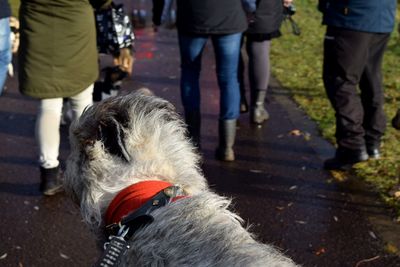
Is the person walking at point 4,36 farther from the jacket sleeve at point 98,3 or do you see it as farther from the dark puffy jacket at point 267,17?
the dark puffy jacket at point 267,17

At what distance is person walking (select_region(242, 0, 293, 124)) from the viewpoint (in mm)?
5566

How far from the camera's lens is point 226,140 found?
17.1ft

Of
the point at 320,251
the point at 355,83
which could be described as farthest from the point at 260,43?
the point at 320,251

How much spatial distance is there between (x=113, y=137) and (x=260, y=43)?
3493mm

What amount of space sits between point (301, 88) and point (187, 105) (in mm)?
2488

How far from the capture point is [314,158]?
5.30m

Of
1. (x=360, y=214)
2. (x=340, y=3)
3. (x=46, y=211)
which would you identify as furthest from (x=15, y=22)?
(x=360, y=214)

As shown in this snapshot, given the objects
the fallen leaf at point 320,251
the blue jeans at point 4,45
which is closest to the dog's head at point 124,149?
the fallen leaf at point 320,251

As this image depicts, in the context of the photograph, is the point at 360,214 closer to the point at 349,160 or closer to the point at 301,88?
the point at 349,160

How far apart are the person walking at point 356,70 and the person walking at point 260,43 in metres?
0.79

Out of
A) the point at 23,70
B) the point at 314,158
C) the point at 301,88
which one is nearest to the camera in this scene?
the point at 23,70

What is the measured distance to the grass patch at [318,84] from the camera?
491 centimetres

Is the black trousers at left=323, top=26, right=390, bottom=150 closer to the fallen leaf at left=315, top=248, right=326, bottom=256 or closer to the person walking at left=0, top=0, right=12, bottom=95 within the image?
the fallen leaf at left=315, top=248, right=326, bottom=256

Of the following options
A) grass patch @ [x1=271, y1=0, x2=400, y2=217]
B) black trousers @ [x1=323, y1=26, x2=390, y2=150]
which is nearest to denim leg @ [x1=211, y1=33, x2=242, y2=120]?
black trousers @ [x1=323, y1=26, x2=390, y2=150]
